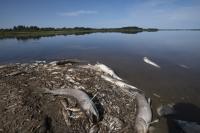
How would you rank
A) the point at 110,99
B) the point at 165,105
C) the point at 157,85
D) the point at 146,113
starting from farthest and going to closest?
1. the point at 157,85
2. the point at 165,105
3. the point at 110,99
4. the point at 146,113

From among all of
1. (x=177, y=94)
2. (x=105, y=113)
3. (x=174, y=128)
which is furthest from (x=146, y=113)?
(x=177, y=94)

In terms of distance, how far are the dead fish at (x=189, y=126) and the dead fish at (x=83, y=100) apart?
304 centimetres

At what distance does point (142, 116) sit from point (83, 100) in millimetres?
2262

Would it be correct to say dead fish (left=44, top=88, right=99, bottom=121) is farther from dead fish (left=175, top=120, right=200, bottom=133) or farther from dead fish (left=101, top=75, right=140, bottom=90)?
dead fish (left=175, top=120, right=200, bottom=133)

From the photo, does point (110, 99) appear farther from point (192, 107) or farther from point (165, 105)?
point (192, 107)

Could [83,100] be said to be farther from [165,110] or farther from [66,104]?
[165,110]

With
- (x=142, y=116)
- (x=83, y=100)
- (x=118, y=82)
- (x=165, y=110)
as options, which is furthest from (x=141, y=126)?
(x=118, y=82)

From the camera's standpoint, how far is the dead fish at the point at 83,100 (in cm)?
708

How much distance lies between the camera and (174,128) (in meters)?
7.41

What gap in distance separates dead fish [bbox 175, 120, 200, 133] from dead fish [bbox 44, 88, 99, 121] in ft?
9.97

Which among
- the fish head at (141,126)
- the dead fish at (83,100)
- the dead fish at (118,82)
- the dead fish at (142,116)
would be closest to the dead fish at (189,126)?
the dead fish at (142,116)

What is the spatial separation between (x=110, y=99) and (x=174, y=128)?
106 inches

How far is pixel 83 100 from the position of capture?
7691 mm

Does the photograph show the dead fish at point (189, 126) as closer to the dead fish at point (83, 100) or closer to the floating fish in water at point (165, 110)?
the floating fish in water at point (165, 110)
